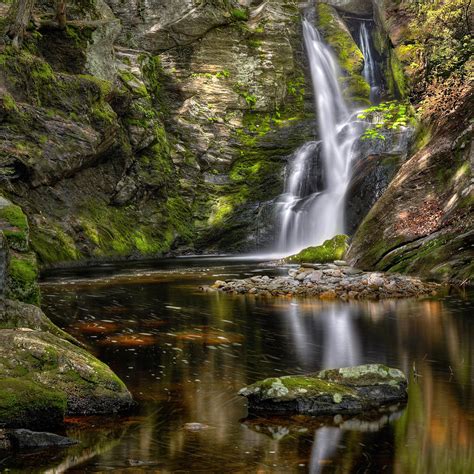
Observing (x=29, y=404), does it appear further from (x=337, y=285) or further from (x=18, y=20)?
(x=18, y=20)

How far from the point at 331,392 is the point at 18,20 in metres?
23.6

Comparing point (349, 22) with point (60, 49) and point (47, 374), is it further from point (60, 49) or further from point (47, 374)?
point (47, 374)

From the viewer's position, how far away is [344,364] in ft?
24.7

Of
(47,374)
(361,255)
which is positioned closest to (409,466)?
(47,374)

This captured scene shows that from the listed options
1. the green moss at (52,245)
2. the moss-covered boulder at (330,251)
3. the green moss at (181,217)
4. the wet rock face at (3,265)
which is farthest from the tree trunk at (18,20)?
the wet rock face at (3,265)

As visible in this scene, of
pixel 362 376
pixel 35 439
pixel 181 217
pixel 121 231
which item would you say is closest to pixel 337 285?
pixel 362 376

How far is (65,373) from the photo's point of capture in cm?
564

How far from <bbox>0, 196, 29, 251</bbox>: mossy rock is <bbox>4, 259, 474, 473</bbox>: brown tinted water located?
167cm

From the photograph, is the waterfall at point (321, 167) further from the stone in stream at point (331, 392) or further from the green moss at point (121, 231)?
the stone in stream at point (331, 392)

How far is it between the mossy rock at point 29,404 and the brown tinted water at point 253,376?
19 cm

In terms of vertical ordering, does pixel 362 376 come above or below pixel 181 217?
below

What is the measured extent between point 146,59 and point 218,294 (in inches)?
935

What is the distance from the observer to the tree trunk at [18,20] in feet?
81.2

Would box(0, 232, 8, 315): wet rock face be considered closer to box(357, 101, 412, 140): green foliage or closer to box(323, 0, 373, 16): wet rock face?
box(357, 101, 412, 140): green foliage
